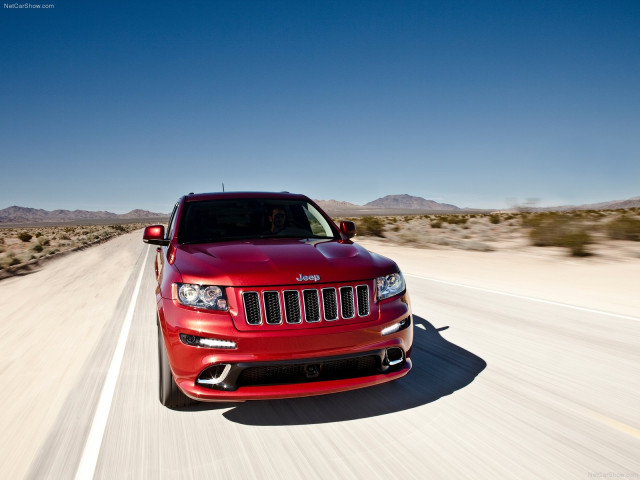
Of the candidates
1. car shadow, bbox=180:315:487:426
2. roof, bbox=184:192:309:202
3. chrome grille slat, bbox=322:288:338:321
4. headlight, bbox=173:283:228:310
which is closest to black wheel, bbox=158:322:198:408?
car shadow, bbox=180:315:487:426

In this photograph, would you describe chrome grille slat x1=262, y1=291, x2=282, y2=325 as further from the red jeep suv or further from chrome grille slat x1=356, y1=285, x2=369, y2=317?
chrome grille slat x1=356, y1=285, x2=369, y2=317

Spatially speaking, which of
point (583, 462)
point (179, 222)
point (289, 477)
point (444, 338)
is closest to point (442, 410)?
point (583, 462)

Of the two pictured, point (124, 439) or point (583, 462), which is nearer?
point (583, 462)

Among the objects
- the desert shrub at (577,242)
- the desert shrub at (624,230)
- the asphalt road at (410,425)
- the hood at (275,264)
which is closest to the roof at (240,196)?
the hood at (275,264)

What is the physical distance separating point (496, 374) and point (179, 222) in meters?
3.29

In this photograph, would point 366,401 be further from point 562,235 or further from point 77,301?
point 562,235

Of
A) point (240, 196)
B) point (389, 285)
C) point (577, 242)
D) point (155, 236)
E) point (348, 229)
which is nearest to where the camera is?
point (389, 285)

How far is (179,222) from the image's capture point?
4.62m

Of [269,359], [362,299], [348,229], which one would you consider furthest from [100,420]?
[348,229]

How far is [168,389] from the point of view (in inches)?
133

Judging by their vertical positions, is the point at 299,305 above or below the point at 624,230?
above

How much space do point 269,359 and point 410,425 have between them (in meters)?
1.08

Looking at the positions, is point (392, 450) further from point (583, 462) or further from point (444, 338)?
point (444, 338)

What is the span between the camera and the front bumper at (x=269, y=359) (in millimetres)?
2961
